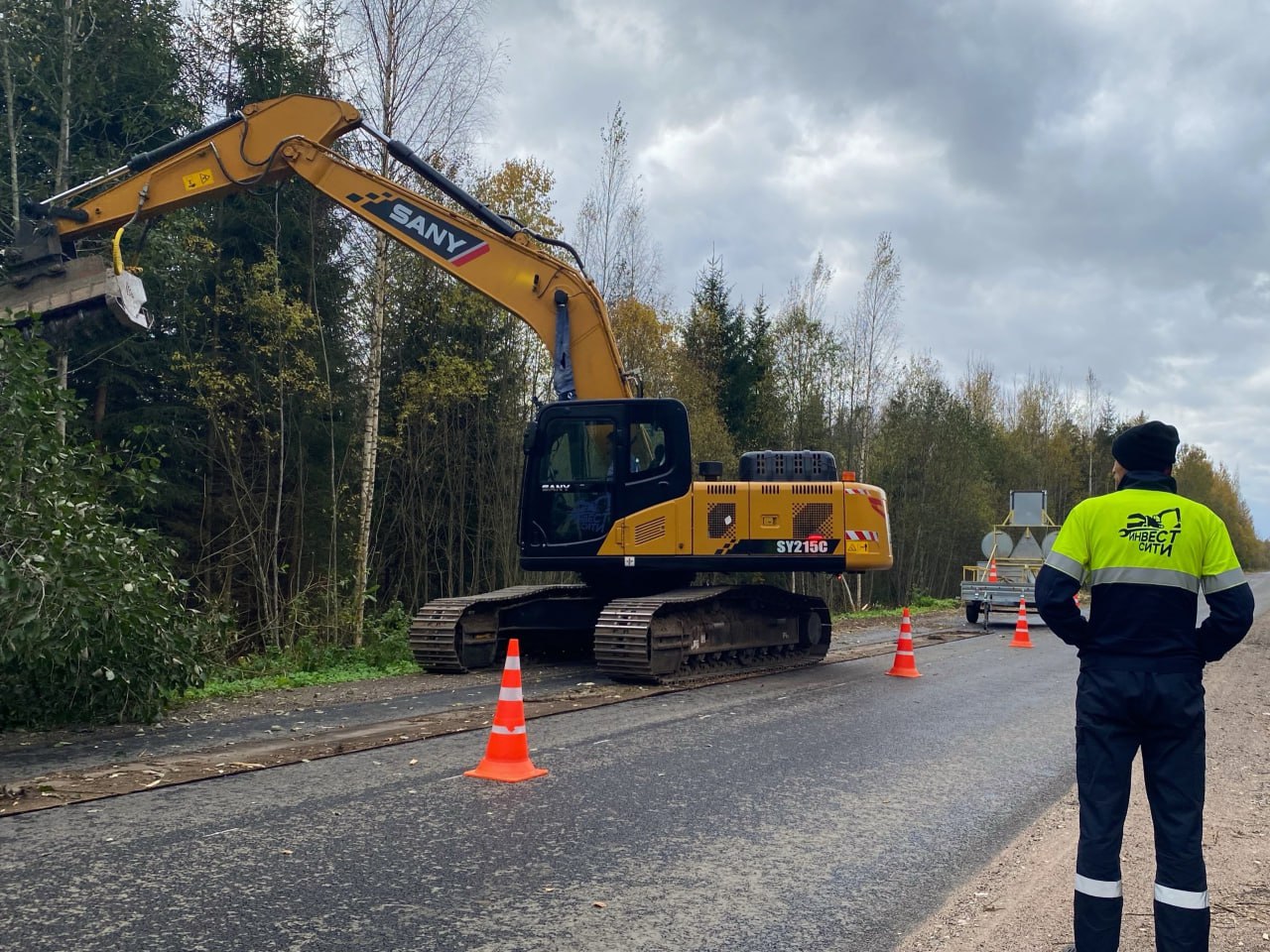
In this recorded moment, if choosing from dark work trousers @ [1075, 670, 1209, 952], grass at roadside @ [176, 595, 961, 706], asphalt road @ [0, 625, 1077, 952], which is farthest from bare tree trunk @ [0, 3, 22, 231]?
dark work trousers @ [1075, 670, 1209, 952]

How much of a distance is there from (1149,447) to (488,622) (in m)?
9.34

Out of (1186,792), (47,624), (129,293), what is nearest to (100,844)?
(47,624)

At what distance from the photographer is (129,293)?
9.66 meters

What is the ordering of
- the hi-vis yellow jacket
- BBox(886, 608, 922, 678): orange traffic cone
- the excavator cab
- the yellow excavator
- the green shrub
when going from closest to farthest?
the hi-vis yellow jacket
the green shrub
the yellow excavator
the excavator cab
BBox(886, 608, 922, 678): orange traffic cone

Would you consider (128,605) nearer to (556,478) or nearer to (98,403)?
(556,478)

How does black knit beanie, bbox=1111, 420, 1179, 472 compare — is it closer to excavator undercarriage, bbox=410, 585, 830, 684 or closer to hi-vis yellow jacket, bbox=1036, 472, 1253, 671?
hi-vis yellow jacket, bbox=1036, 472, 1253, 671

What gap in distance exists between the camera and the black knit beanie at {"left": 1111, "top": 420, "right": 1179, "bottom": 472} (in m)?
3.94

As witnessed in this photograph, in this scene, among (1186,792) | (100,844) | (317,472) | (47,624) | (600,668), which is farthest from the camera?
(317,472)

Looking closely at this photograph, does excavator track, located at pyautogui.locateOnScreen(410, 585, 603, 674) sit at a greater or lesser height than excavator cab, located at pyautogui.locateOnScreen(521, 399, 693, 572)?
lesser

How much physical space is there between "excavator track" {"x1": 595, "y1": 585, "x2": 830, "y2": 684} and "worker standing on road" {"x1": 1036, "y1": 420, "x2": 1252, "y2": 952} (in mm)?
7193

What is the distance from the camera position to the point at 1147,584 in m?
3.76

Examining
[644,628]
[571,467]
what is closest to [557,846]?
[644,628]

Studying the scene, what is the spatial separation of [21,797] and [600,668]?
606 cm

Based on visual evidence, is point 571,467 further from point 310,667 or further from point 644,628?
point 310,667
